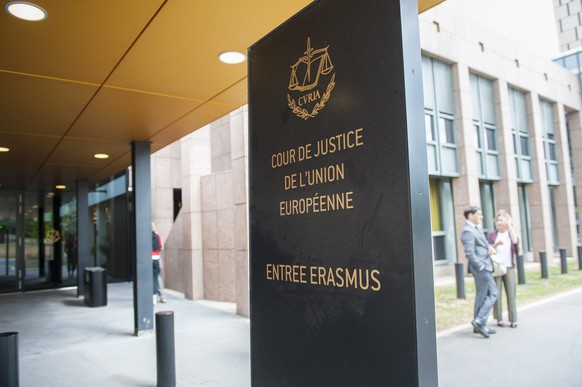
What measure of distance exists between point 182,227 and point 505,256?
9.07 m

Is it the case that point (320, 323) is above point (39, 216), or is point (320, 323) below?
below

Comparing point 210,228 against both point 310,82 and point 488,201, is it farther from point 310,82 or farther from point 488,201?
point 488,201

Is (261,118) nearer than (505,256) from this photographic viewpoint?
Yes

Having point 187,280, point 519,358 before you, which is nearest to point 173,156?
point 187,280

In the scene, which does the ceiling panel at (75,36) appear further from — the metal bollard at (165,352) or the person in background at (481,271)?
the person in background at (481,271)

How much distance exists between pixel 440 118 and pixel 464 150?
1.44 m

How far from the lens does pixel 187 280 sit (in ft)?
40.8

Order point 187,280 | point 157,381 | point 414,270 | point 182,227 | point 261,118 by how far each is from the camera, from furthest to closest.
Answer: point 182,227 → point 187,280 → point 157,381 → point 261,118 → point 414,270

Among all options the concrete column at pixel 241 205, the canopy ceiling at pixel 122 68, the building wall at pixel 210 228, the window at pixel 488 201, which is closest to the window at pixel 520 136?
the window at pixel 488 201

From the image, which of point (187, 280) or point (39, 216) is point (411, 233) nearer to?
point (187, 280)

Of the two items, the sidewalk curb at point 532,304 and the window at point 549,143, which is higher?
the window at point 549,143

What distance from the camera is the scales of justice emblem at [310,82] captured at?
1.87 metres

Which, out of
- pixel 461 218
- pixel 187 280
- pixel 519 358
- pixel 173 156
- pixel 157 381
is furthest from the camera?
pixel 173 156

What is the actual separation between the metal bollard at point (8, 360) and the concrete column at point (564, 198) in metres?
23.8
